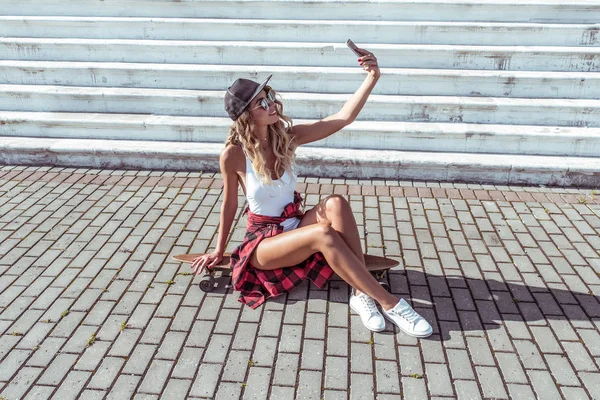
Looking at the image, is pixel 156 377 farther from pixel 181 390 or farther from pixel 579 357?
pixel 579 357

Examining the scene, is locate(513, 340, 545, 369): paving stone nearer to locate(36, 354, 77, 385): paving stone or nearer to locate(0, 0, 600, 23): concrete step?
locate(36, 354, 77, 385): paving stone

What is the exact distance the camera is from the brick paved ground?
321cm

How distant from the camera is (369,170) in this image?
19.5ft

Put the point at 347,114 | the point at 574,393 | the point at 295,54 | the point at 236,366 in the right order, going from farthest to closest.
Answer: the point at 295,54 → the point at 347,114 → the point at 236,366 → the point at 574,393

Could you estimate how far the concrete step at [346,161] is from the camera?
19.0 ft

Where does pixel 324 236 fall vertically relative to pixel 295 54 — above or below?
below

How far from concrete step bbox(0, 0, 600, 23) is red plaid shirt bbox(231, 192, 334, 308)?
14.3ft

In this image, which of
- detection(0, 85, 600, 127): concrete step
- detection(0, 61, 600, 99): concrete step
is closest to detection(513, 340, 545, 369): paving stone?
detection(0, 85, 600, 127): concrete step

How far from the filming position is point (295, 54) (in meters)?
6.96

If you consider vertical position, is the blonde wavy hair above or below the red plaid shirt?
above

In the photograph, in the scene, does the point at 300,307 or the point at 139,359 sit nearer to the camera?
the point at 139,359

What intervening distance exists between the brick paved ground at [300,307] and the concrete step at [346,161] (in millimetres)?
282

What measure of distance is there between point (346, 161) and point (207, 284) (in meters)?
2.50

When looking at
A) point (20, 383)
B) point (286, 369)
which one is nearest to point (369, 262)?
point (286, 369)
